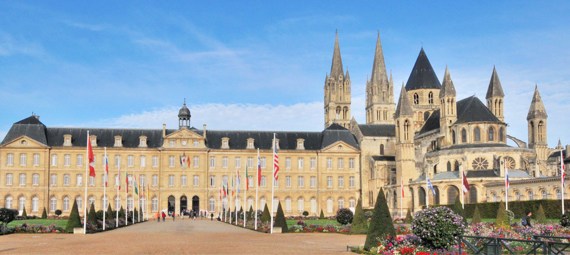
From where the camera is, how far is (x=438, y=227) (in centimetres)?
2045

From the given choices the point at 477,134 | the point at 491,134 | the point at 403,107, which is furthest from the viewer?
the point at 403,107

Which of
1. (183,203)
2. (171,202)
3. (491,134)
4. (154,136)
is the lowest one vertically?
(183,203)

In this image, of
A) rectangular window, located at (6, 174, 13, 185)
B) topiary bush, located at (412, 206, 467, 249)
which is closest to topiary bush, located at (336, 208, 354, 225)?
topiary bush, located at (412, 206, 467, 249)

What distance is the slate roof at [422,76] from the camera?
365 ft

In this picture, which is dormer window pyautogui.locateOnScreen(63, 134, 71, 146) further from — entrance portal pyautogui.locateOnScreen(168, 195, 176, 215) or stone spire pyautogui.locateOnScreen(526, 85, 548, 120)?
stone spire pyautogui.locateOnScreen(526, 85, 548, 120)

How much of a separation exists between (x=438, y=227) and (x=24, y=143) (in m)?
69.2

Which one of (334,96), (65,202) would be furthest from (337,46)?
(65,202)

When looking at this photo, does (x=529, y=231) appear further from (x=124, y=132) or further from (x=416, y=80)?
(x=416, y=80)

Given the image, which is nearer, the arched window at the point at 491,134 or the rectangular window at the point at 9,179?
the rectangular window at the point at 9,179

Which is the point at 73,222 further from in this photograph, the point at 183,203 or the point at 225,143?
the point at 225,143

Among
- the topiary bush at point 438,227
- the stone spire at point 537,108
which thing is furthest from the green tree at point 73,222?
the stone spire at point 537,108

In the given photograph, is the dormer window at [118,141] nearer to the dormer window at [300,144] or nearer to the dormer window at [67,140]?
the dormer window at [67,140]

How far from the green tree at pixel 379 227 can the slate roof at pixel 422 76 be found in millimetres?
86781

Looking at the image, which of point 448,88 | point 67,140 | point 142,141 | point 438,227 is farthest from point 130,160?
point 438,227
